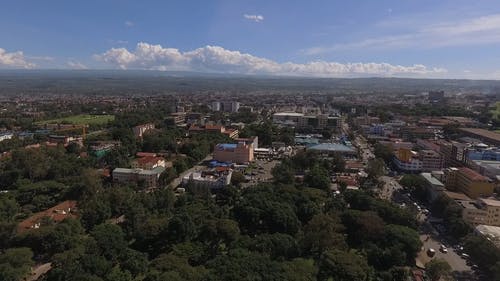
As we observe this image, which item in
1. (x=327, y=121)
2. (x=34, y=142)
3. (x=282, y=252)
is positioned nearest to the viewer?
(x=282, y=252)

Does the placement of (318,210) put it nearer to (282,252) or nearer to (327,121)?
(282,252)

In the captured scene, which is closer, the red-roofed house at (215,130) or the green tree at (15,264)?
the green tree at (15,264)

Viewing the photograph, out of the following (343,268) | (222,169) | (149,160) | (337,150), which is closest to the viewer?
(343,268)

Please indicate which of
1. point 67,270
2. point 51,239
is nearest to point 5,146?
point 51,239

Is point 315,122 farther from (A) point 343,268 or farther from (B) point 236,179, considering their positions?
(A) point 343,268

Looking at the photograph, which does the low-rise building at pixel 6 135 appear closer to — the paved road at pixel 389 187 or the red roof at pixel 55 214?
the red roof at pixel 55 214

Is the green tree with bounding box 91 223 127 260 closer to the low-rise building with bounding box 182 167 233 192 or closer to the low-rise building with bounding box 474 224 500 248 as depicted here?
the low-rise building with bounding box 182 167 233 192

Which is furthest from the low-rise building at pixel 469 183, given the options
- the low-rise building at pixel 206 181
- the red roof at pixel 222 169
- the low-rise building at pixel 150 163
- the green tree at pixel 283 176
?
the low-rise building at pixel 150 163

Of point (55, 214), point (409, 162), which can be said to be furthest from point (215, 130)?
point (55, 214)

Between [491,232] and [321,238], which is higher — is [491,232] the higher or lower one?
the lower one

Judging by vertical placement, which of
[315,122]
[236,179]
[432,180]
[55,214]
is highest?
[315,122]

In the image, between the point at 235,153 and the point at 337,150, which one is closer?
the point at 235,153
